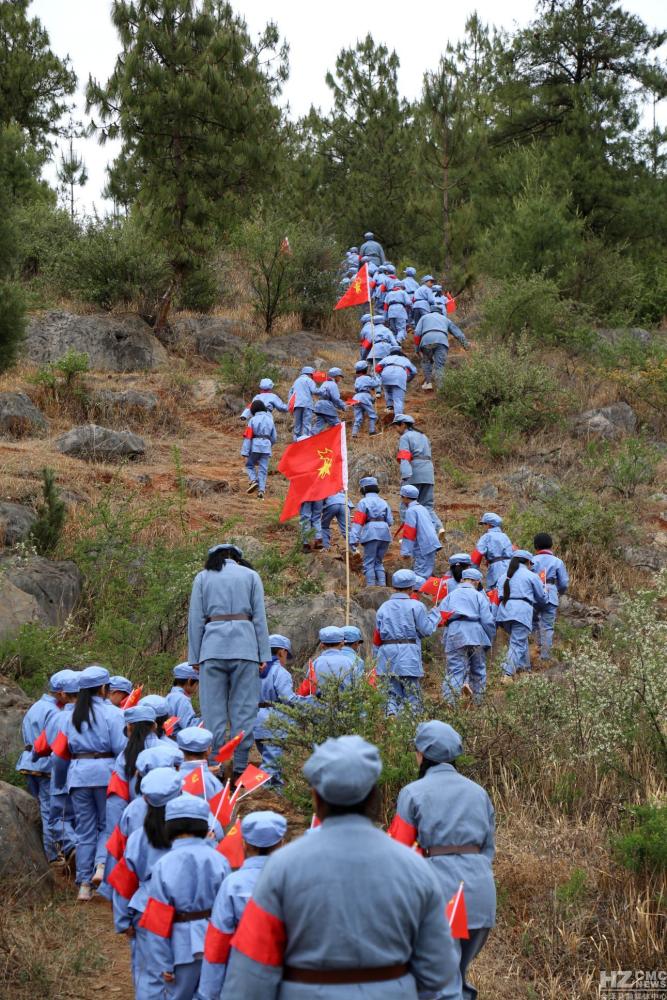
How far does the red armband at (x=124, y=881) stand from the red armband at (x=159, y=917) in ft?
2.04

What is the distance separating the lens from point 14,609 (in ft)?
38.9

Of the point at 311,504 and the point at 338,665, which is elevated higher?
the point at 311,504

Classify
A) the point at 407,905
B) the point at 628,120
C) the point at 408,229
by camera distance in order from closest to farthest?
the point at 407,905
the point at 628,120
the point at 408,229

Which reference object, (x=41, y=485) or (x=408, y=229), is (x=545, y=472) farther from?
(x=408, y=229)

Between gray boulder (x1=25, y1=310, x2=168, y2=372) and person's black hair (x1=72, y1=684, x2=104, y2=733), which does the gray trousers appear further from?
gray boulder (x1=25, y1=310, x2=168, y2=372)

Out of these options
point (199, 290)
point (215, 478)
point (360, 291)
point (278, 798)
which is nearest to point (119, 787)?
point (278, 798)

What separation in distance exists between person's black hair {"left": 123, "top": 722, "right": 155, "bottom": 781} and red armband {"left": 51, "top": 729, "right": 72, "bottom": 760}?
85cm

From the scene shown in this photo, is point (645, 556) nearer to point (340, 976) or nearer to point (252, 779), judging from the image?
point (252, 779)

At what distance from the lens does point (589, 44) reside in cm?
2706

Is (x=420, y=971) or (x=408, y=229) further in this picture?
(x=408, y=229)

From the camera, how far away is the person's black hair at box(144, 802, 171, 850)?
5.75 meters

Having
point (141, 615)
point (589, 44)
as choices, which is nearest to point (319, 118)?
point (589, 44)

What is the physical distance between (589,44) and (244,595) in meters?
22.7

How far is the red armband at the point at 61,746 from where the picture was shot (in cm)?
792
